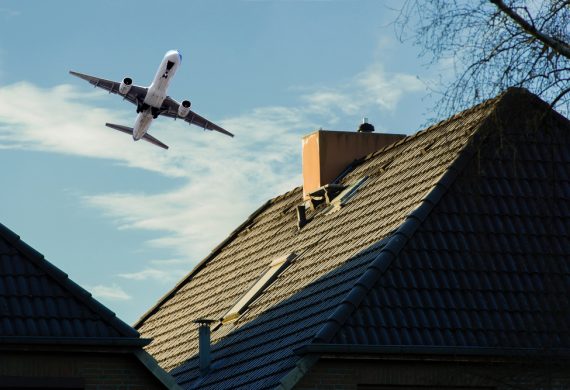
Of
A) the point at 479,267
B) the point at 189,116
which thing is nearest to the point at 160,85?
the point at 189,116

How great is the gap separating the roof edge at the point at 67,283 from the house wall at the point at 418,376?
255 centimetres

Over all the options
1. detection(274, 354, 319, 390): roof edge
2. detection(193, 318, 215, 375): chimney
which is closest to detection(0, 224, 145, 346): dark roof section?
detection(274, 354, 319, 390): roof edge

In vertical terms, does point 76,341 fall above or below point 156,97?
below

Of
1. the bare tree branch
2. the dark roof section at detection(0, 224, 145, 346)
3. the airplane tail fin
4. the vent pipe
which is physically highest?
the airplane tail fin

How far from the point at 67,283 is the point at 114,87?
43.0 meters

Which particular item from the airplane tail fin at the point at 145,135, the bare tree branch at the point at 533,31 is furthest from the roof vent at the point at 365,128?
the airplane tail fin at the point at 145,135

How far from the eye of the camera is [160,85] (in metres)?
59.1

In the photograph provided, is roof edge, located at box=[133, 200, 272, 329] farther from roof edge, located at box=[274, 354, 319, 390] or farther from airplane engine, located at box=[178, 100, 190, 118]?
airplane engine, located at box=[178, 100, 190, 118]

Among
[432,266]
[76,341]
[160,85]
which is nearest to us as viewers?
[76,341]

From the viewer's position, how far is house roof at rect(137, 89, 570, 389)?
62.5ft

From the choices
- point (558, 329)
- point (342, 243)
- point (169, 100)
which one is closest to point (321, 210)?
point (342, 243)

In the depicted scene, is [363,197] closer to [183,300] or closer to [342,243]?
[342,243]

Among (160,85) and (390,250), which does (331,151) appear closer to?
(390,250)

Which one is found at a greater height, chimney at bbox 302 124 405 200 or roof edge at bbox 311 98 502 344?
chimney at bbox 302 124 405 200
